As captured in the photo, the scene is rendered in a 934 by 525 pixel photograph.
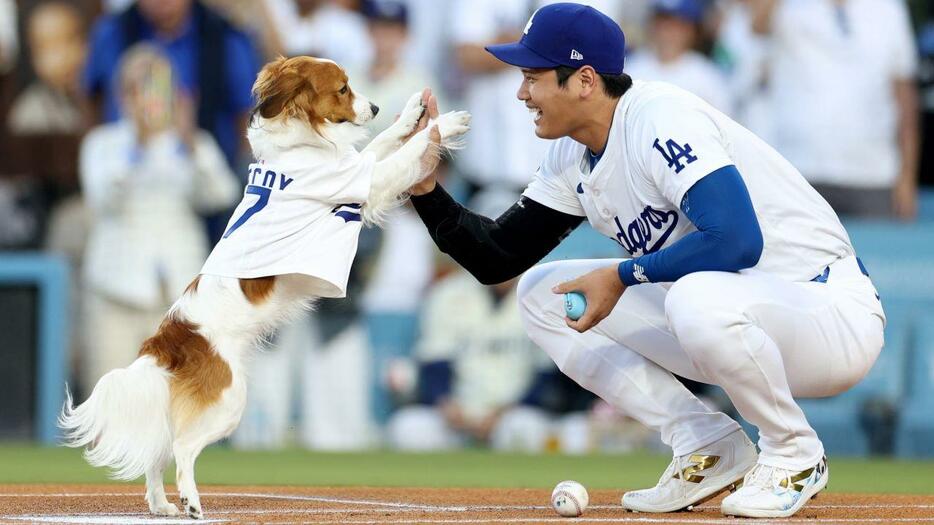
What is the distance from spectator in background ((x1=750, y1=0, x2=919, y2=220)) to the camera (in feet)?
33.6

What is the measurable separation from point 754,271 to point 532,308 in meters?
0.92

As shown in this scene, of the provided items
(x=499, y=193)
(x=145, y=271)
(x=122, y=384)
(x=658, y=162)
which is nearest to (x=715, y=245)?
(x=658, y=162)

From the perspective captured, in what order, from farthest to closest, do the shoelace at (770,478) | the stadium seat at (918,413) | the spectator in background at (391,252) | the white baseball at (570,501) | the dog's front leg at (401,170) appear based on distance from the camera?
1. the spectator in background at (391,252)
2. the stadium seat at (918,413)
3. the dog's front leg at (401,170)
4. the white baseball at (570,501)
5. the shoelace at (770,478)

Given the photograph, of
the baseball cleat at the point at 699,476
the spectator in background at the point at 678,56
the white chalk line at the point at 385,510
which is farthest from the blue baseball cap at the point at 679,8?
the baseball cleat at the point at 699,476

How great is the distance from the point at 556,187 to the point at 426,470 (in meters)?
3.14

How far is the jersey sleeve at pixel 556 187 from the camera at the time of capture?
552 cm

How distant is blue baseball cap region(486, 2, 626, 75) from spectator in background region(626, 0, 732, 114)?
17.1 feet

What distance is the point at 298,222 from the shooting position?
17.5ft

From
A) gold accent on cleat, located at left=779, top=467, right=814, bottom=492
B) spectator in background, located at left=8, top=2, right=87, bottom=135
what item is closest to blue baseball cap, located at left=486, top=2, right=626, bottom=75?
gold accent on cleat, located at left=779, top=467, right=814, bottom=492

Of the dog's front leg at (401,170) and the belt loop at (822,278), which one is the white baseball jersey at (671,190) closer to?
the belt loop at (822,278)

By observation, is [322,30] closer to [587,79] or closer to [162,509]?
[587,79]

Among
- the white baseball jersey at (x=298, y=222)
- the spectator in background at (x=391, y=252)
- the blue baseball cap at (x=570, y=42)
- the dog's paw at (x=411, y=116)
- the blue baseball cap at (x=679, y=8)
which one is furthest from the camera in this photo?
the blue baseball cap at (x=679, y=8)

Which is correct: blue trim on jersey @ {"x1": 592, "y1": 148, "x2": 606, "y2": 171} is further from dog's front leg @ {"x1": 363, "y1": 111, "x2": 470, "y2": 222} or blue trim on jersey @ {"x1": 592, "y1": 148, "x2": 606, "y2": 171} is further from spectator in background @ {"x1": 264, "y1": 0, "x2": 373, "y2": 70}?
spectator in background @ {"x1": 264, "y1": 0, "x2": 373, "y2": 70}

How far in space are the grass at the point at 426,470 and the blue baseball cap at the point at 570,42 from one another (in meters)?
2.54
